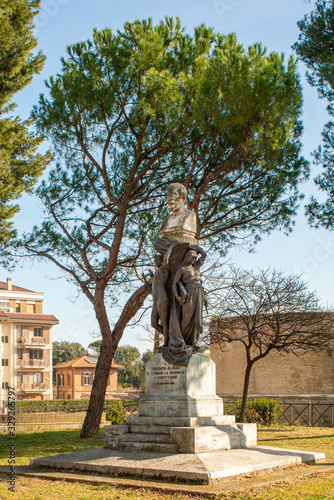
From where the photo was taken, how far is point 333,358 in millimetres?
24203

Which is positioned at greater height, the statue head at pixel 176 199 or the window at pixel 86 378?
the statue head at pixel 176 199

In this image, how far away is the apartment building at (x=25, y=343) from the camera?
153 feet

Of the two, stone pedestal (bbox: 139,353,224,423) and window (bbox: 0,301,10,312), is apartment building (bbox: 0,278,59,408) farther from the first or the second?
stone pedestal (bbox: 139,353,224,423)

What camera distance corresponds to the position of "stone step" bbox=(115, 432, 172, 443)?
748 cm

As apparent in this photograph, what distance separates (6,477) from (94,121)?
30.1 ft

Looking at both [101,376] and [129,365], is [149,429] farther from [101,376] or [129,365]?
[129,365]

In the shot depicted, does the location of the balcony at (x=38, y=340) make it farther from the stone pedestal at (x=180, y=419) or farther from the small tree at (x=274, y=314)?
the stone pedestal at (x=180, y=419)

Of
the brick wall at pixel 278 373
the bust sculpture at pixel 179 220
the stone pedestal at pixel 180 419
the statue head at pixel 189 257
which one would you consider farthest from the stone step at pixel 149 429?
the brick wall at pixel 278 373

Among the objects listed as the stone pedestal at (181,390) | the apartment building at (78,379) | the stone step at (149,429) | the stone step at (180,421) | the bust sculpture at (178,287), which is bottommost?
the apartment building at (78,379)

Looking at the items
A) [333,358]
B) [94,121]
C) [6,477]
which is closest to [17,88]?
[94,121]

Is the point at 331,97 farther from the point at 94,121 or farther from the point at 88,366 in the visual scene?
the point at 88,366

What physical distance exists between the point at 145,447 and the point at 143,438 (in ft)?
0.69

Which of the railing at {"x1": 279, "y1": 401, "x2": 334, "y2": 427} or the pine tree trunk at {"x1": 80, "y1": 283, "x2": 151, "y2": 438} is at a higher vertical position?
the pine tree trunk at {"x1": 80, "y1": 283, "x2": 151, "y2": 438}

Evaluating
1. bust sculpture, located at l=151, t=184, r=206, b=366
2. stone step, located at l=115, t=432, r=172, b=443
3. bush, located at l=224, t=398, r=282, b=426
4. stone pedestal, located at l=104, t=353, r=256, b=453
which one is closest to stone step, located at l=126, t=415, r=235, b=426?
stone pedestal, located at l=104, t=353, r=256, b=453
